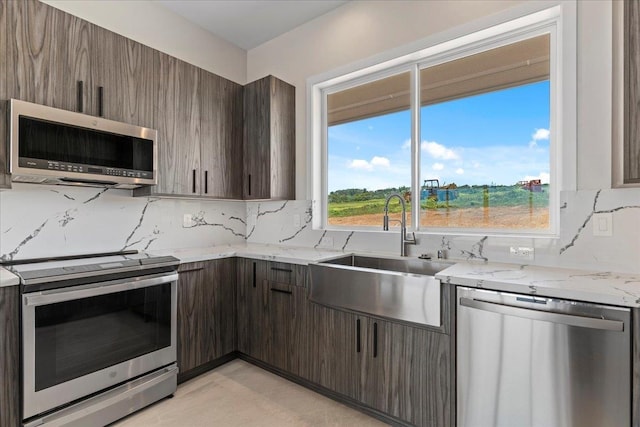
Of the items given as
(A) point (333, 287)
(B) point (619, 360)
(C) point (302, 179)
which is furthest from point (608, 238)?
(C) point (302, 179)

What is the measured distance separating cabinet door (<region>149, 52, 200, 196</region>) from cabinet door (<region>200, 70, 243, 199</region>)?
0.23 ft

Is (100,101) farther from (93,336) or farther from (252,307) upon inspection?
(252,307)

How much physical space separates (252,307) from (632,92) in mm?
2603

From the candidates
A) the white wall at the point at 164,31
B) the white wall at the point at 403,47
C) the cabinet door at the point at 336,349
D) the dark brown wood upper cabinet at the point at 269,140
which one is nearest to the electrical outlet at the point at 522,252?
the white wall at the point at 403,47

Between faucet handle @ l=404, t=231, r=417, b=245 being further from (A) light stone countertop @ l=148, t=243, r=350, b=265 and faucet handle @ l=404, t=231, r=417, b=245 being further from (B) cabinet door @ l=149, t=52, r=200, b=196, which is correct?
(B) cabinet door @ l=149, t=52, r=200, b=196

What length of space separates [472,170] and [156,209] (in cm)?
253

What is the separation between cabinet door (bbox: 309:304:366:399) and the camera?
1.99 m

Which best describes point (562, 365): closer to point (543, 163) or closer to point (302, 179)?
point (543, 163)

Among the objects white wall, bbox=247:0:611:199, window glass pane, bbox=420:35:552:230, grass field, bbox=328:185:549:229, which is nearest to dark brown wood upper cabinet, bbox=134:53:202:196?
white wall, bbox=247:0:611:199

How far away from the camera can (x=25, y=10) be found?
1823mm

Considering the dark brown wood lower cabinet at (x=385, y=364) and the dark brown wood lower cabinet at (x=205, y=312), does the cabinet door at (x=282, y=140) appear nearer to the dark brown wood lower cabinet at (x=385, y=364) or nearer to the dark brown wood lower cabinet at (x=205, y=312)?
the dark brown wood lower cabinet at (x=205, y=312)

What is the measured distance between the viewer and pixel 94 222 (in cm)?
237

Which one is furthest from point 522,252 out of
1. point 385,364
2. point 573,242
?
point 385,364

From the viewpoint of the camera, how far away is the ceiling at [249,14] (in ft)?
8.95
